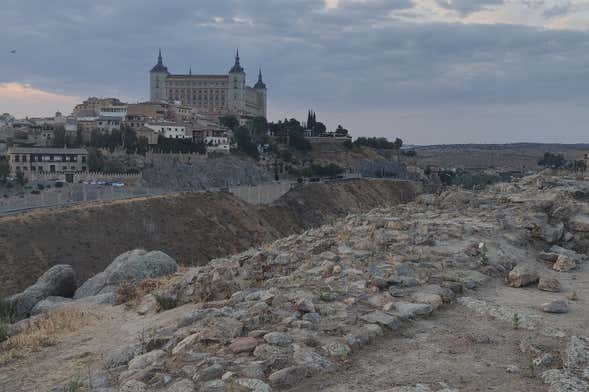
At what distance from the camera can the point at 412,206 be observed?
47.5 ft

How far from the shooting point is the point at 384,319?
6117mm

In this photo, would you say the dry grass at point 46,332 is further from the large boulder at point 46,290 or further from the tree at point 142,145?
the tree at point 142,145

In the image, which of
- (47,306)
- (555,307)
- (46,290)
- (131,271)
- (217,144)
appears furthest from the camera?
(217,144)

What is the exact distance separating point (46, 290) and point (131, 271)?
2.09m

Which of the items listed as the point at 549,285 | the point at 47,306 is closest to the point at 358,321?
the point at 549,285

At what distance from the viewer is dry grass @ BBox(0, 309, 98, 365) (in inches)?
279

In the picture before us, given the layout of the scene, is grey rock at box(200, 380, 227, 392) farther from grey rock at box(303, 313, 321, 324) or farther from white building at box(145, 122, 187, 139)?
white building at box(145, 122, 187, 139)

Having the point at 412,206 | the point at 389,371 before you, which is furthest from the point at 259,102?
the point at 389,371

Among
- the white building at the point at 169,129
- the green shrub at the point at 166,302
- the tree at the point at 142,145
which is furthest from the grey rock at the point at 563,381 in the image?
the white building at the point at 169,129

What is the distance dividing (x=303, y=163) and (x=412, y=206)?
69205mm

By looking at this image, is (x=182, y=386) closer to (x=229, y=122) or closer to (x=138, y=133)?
(x=138, y=133)

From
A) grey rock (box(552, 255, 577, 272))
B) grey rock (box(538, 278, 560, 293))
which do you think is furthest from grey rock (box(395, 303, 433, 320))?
grey rock (box(552, 255, 577, 272))

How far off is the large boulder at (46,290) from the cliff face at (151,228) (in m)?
13.9

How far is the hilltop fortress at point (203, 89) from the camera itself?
13162 cm
